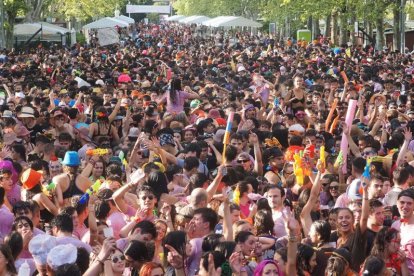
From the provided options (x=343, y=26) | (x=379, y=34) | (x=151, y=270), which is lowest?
(x=379, y=34)

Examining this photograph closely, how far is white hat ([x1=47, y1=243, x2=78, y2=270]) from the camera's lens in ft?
22.7

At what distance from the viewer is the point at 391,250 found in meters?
7.80

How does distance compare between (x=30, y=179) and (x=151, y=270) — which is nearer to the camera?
(x=151, y=270)

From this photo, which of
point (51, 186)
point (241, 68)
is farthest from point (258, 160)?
point (241, 68)

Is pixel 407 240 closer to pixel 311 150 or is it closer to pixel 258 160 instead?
pixel 258 160

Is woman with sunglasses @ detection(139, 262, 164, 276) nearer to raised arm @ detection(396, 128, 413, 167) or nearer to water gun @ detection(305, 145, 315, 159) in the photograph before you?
water gun @ detection(305, 145, 315, 159)

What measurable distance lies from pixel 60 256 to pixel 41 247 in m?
0.44

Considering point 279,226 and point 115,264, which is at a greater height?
point 115,264

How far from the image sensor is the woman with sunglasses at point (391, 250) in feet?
25.6

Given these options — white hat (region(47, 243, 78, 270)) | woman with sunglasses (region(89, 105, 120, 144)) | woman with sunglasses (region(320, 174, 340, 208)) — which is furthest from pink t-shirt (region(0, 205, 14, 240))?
woman with sunglasses (region(89, 105, 120, 144))

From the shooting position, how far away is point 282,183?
11.1 meters

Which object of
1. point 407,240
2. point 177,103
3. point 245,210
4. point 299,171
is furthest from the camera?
point 177,103

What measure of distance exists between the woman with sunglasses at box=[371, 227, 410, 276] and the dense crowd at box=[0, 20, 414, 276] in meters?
0.01

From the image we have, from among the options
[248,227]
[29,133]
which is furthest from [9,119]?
[248,227]
